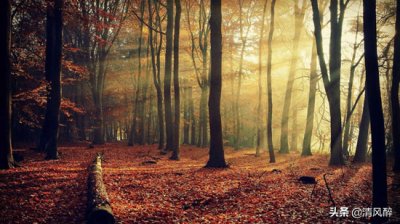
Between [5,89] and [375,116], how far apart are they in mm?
12697

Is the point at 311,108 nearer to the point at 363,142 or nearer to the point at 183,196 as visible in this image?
the point at 363,142

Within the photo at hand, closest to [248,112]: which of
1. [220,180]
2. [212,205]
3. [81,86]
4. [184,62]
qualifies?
[184,62]

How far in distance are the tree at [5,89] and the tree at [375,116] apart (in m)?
12.4

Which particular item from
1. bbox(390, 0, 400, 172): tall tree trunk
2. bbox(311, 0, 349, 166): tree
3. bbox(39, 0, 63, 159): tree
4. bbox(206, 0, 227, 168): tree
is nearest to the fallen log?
bbox(206, 0, 227, 168): tree

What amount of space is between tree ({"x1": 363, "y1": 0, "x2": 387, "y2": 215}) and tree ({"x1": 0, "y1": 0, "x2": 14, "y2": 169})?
12420mm

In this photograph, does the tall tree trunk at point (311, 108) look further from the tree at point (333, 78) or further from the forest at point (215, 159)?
the tree at point (333, 78)

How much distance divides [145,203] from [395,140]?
11.9 meters

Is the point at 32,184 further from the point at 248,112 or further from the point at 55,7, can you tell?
the point at 248,112

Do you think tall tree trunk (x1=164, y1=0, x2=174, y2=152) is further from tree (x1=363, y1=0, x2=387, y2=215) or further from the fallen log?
tree (x1=363, y1=0, x2=387, y2=215)

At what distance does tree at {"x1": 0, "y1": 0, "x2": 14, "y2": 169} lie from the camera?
432 inches

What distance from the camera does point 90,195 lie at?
7395 millimetres

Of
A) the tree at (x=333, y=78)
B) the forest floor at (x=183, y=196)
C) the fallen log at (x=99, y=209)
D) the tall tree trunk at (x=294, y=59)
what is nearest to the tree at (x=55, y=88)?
the forest floor at (x=183, y=196)

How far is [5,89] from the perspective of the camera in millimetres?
11133

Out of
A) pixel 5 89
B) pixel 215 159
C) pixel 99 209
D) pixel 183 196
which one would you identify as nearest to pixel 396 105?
pixel 215 159
